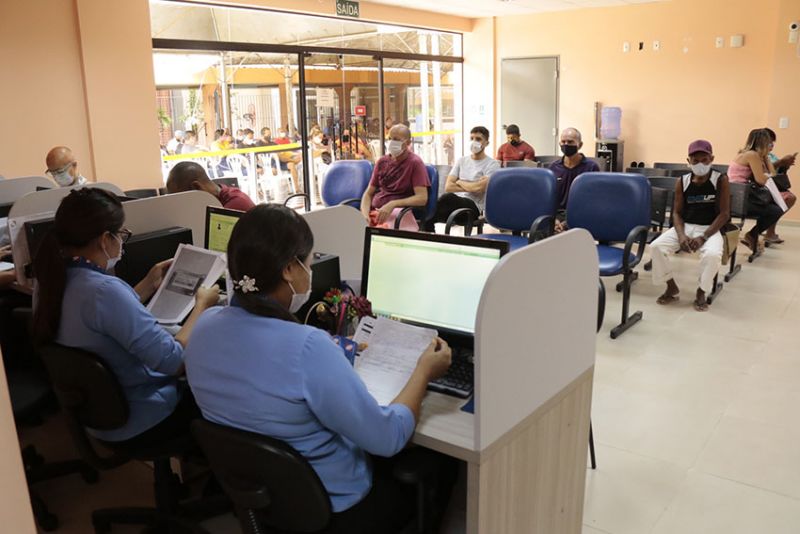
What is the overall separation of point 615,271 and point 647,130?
18.1 ft

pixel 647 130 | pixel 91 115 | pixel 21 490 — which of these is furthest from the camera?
pixel 647 130

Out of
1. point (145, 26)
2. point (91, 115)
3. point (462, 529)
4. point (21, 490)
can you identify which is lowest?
point (462, 529)

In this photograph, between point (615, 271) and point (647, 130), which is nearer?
point (615, 271)

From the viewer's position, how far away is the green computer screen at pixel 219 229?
276 centimetres

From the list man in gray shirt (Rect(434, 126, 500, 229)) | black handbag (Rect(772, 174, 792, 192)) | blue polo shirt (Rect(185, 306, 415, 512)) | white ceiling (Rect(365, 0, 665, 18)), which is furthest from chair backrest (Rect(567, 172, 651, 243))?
white ceiling (Rect(365, 0, 665, 18))

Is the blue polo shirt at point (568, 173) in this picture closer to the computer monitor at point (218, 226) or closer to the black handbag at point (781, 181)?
the black handbag at point (781, 181)

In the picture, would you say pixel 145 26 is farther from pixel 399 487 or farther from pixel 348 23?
pixel 399 487

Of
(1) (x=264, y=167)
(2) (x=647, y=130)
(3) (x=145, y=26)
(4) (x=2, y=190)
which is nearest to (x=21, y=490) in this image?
(4) (x=2, y=190)

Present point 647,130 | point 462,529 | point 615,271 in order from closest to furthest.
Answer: point 462,529 < point 615,271 < point 647,130

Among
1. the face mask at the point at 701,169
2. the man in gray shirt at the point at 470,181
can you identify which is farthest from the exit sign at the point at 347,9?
the face mask at the point at 701,169

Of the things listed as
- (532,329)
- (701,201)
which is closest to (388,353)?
(532,329)

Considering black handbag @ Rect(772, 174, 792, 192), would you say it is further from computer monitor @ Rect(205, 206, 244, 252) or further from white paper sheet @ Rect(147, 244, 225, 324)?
white paper sheet @ Rect(147, 244, 225, 324)

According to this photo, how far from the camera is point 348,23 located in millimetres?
8273

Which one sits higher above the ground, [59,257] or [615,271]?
[59,257]
